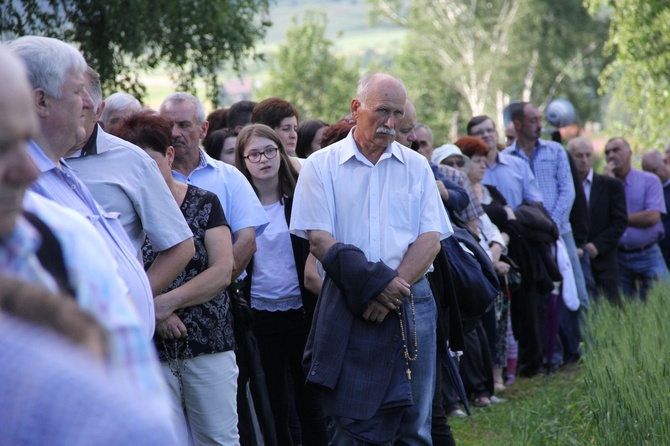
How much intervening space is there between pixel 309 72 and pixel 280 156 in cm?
5082

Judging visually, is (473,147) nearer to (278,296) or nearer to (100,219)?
(278,296)

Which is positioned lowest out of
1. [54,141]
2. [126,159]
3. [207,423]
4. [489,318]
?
[489,318]

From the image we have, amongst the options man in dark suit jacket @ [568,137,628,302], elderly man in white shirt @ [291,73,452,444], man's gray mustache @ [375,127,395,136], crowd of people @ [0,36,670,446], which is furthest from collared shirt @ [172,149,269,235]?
man in dark suit jacket @ [568,137,628,302]

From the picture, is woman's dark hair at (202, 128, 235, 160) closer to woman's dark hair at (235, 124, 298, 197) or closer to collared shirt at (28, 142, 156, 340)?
woman's dark hair at (235, 124, 298, 197)

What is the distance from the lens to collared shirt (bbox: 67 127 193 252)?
11.9ft

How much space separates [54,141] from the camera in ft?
9.55

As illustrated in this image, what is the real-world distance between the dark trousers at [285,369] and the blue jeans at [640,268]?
645cm

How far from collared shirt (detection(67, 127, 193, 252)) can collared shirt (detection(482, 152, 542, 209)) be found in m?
5.35

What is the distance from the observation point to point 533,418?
260 inches

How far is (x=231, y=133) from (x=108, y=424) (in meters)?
5.62

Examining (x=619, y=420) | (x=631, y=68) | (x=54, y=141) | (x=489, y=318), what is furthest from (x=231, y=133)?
(x=631, y=68)

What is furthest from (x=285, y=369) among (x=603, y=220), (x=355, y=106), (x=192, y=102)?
(x=603, y=220)

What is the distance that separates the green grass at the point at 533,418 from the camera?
5590 mm

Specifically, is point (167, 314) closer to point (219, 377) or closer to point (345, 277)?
point (219, 377)
